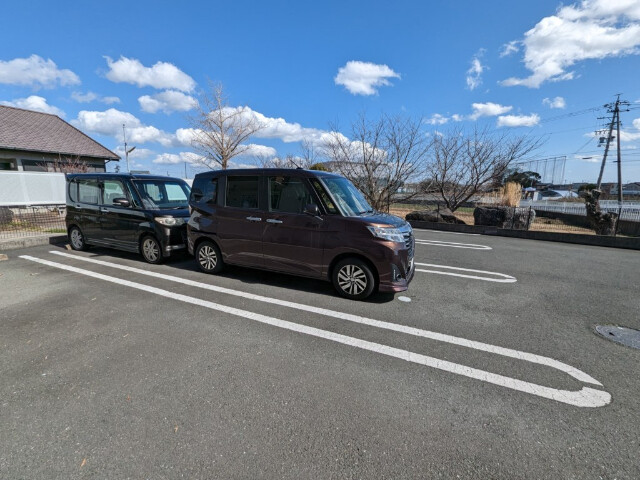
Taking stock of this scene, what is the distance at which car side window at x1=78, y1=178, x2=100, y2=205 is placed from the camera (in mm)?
6738

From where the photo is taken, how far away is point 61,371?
266 centimetres

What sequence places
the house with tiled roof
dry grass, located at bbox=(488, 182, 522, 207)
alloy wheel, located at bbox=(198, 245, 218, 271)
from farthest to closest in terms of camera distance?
1. the house with tiled roof
2. dry grass, located at bbox=(488, 182, 522, 207)
3. alloy wheel, located at bbox=(198, 245, 218, 271)

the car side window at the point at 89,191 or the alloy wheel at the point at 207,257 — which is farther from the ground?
the car side window at the point at 89,191

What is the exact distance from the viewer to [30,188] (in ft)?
43.0

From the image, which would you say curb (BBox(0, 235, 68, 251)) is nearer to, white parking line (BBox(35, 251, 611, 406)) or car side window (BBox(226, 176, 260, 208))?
white parking line (BBox(35, 251, 611, 406))

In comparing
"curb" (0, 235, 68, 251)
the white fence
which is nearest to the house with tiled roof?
the white fence

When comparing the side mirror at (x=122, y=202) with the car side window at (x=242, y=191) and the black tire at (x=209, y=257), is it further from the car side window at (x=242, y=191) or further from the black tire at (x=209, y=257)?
the car side window at (x=242, y=191)

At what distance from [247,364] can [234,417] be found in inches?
25.8

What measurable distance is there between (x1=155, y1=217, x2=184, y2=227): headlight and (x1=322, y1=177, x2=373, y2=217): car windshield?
135 inches

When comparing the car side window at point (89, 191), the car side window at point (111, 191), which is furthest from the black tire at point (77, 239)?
the car side window at point (111, 191)

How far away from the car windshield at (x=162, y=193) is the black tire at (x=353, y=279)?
4377mm

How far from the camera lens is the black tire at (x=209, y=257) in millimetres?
5449

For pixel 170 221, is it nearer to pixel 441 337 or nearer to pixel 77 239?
pixel 77 239

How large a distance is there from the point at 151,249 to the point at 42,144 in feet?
58.8
